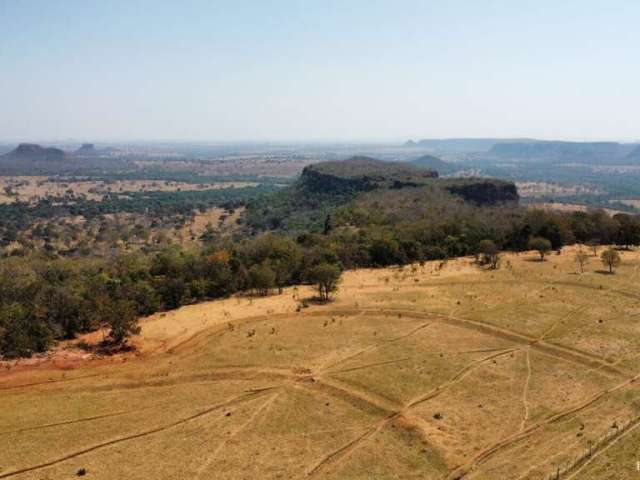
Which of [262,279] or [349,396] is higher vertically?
[262,279]

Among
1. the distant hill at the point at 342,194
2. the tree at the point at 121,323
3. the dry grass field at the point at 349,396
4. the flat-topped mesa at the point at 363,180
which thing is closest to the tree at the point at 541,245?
the dry grass field at the point at 349,396

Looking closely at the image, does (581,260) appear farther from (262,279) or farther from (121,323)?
(121,323)

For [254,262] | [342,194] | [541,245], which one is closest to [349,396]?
[254,262]

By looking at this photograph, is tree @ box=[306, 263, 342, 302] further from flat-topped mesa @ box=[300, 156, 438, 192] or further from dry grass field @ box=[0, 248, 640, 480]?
flat-topped mesa @ box=[300, 156, 438, 192]

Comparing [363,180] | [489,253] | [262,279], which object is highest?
[363,180]

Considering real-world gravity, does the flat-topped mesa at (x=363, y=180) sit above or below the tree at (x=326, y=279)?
above

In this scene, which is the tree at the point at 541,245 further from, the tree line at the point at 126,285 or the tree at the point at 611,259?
the tree line at the point at 126,285
